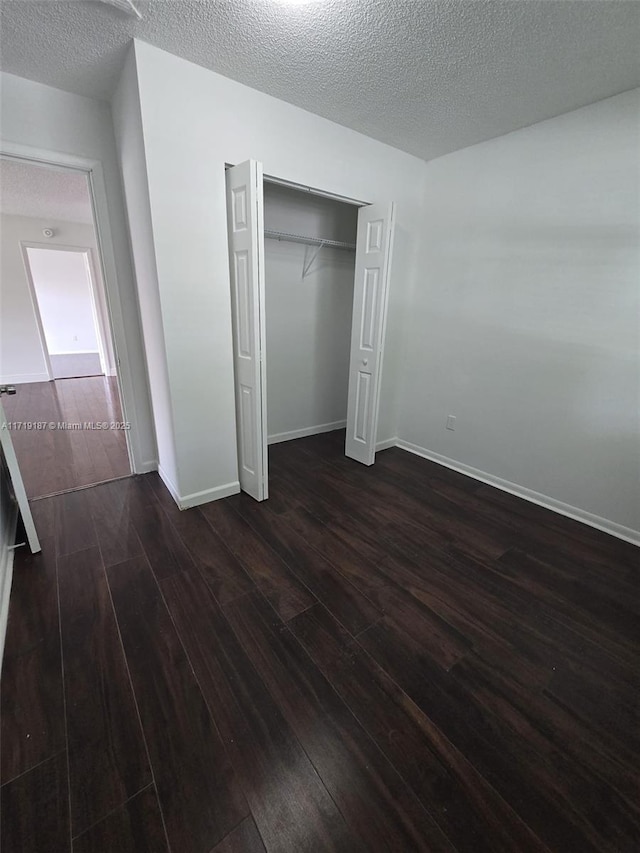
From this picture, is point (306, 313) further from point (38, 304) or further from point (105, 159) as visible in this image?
point (38, 304)

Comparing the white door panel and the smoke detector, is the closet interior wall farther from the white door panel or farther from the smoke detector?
the white door panel

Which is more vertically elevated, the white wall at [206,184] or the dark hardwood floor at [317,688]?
the white wall at [206,184]

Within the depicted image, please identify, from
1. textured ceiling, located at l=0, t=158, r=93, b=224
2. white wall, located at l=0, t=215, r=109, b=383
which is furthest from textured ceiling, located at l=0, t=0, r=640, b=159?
white wall, located at l=0, t=215, r=109, b=383

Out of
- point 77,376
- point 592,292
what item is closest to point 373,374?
point 592,292

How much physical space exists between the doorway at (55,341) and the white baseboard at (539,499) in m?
2.81

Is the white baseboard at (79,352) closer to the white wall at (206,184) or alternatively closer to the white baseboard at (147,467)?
the white baseboard at (147,467)

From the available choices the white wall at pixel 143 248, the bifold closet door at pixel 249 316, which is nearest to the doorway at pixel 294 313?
the bifold closet door at pixel 249 316

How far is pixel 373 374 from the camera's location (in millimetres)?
3045

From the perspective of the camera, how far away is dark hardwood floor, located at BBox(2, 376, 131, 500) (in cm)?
288

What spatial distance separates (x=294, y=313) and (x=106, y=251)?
1.63 meters

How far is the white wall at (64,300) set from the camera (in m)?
7.79

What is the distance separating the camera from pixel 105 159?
7.72 feet

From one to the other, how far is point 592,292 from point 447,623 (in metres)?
2.26

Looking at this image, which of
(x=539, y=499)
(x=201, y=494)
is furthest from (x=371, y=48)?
(x=539, y=499)
